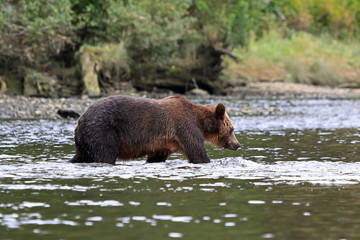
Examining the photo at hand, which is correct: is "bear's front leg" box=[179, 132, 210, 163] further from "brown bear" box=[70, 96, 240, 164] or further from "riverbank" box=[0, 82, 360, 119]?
"riverbank" box=[0, 82, 360, 119]

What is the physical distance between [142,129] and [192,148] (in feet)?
2.75

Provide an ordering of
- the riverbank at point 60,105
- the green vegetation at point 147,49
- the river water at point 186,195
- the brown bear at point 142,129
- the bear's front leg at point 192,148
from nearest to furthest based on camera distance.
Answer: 1. the river water at point 186,195
2. the brown bear at point 142,129
3. the bear's front leg at point 192,148
4. the riverbank at point 60,105
5. the green vegetation at point 147,49

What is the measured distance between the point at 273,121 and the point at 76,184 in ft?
43.0

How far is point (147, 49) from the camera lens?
33.5 m

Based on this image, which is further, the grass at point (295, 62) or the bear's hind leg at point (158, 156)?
the grass at point (295, 62)

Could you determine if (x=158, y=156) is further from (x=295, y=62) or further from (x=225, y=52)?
(x=295, y=62)

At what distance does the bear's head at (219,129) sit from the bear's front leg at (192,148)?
53 cm

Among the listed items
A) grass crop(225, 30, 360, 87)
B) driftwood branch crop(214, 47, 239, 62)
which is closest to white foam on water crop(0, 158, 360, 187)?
driftwood branch crop(214, 47, 239, 62)

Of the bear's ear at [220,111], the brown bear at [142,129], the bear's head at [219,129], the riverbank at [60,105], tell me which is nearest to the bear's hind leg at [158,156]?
the brown bear at [142,129]

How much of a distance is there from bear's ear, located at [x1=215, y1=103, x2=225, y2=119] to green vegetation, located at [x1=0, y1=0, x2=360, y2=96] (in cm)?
1574

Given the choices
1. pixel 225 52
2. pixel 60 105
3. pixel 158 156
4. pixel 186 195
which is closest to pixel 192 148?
pixel 158 156

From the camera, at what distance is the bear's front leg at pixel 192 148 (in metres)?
9.97

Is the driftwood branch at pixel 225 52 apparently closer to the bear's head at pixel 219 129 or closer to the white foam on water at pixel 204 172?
the bear's head at pixel 219 129

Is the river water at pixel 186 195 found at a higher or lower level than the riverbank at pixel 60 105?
higher
